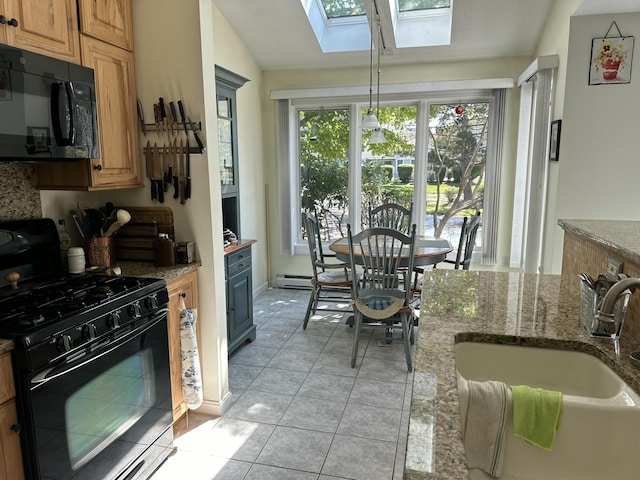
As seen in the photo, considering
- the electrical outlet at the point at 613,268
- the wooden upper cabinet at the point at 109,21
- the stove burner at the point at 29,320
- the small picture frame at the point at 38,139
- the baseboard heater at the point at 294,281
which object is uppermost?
the wooden upper cabinet at the point at 109,21

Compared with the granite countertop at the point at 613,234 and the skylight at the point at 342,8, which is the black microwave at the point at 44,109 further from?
the skylight at the point at 342,8

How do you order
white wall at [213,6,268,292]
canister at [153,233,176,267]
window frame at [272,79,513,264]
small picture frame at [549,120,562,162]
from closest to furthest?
canister at [153,233,176,267]
small picture frame at [549,120,562,162]
white wall at [213,6,268,292]
window frame at [272,79,513,264]

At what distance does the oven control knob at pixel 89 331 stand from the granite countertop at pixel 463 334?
1200mm

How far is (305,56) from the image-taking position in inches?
182

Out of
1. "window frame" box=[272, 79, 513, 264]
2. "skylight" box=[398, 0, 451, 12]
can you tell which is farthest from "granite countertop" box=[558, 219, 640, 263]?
"skylight" box=[398, 0, 451, 12]

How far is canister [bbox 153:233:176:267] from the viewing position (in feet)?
7.84

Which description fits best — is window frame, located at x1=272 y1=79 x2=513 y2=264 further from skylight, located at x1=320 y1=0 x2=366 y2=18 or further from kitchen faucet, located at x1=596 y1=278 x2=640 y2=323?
kitchen faucet, located at x1=596 y1=278 x2=640 y2=323

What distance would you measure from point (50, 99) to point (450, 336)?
68.7 inches

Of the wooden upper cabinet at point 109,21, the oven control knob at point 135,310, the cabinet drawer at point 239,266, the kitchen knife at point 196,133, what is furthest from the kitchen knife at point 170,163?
the cabinet drawer at point 239,266

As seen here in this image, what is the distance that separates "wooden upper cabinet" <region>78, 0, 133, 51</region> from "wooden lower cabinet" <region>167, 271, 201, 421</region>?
1232 millimetres

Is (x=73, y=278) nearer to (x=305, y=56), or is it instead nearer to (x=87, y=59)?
(x=87, y=59)

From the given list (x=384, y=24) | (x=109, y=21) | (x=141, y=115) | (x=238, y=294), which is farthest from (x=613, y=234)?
(x=384, y=24)

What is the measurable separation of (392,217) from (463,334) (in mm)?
3435

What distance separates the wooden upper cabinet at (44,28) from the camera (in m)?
1.72
